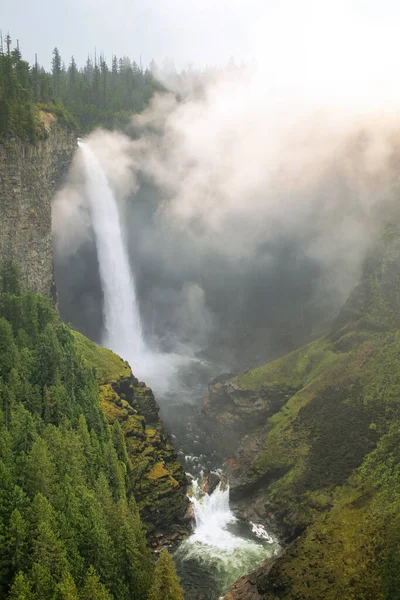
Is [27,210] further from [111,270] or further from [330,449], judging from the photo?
[330,449]

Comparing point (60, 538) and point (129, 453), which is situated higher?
point (129, 453)

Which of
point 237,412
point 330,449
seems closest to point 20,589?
point 330,449

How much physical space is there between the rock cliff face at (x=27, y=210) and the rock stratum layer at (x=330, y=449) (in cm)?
4462

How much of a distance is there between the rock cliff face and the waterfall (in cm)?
2464

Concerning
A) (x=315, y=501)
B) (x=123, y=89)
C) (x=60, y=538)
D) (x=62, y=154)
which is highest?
(x=123, y=89)

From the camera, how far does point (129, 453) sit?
82375mm

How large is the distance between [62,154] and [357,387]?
77.7 m

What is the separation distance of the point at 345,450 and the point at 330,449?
2877mm

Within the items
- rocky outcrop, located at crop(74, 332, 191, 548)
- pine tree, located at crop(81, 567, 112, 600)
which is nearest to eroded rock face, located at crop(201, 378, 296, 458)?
rocky outcrop, located at crop(74, 332, 191, 548)

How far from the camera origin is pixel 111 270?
140m

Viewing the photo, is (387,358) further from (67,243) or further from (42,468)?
(67,243)

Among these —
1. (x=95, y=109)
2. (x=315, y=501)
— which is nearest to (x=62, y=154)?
(x=95, y=109)

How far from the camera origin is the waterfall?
5364 inches

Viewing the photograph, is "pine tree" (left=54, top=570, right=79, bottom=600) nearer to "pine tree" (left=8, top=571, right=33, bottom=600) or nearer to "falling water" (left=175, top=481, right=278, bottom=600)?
"pine tree" (left=8, top=571, right=33, bottom=600)
